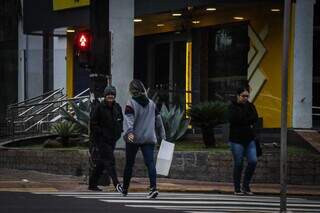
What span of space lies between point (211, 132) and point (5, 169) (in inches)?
204

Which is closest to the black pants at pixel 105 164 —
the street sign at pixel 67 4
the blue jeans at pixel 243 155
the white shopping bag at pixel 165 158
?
the white shopping bag at pixel 165 158

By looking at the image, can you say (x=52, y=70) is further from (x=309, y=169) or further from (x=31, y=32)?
(x=309, y=169)

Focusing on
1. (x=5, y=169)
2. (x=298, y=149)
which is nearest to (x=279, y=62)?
(x=298, y=149)

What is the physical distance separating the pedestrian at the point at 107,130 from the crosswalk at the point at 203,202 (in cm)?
51

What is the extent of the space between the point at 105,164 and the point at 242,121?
253 cm

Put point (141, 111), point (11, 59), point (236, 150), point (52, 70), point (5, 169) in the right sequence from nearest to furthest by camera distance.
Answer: point (141, 111) < point (236, 150) < point (5, 169) < point (52, 70) < point (11, 59)

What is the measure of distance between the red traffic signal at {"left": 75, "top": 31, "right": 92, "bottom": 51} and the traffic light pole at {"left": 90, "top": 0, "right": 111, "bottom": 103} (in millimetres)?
108

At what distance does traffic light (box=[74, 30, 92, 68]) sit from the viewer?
50.0ft

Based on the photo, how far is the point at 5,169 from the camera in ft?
64.8

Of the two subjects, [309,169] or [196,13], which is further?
[196,13]

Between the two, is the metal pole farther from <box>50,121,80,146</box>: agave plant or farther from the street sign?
the street sign

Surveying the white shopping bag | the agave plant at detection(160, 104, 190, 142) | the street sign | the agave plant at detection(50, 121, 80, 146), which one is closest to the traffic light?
the white shopping bag

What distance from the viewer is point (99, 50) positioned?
15.2 m

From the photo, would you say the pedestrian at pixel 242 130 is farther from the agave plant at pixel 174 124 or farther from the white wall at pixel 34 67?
the white wall at pixel 34 67
